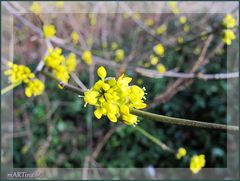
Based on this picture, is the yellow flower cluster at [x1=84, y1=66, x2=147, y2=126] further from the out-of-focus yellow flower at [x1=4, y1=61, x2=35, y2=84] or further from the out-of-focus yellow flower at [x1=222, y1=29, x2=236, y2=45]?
the out-of-focus yellow flower at [x1=222, y1=29, x2=236, y2=45]

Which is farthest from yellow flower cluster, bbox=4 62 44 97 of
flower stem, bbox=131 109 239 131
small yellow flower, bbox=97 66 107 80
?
flower stem, bbox=131 109 239 131

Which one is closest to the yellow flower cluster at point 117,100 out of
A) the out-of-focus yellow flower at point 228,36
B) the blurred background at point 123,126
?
the out-of-focus yellow flower at point 228,36

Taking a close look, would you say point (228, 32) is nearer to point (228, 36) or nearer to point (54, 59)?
point (228, 36)

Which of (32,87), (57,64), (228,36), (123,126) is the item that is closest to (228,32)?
(228,36)

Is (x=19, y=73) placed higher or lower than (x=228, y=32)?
lower

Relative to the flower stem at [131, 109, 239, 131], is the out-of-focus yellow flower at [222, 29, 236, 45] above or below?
above

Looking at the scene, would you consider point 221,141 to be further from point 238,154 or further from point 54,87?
point 54,87

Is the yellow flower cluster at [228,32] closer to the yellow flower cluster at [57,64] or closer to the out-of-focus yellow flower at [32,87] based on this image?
the yellow flower cluster at [57,64]

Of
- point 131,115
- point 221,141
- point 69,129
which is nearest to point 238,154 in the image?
point 221,141
